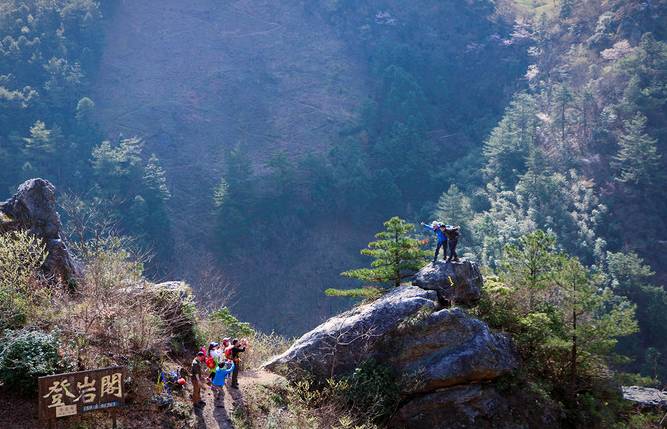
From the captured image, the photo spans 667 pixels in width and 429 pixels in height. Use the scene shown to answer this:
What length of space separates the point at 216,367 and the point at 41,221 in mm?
8311

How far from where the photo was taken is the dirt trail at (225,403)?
12930mm

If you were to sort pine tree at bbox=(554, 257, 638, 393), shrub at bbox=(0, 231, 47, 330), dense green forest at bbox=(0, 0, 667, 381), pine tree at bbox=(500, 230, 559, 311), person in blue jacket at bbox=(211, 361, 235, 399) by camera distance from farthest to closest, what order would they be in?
1. dense green forest at bbox=(0, 0, 667, 381)
2. pine tree at bbox=(500, 230, 559, 311)
3. pine tree at bbox=(554, 257, 638, 393)
4. person in blue jacket at bbox=(211, 361, 235, 399)
5. shrub at bbox=(0, 231, 47, 330)

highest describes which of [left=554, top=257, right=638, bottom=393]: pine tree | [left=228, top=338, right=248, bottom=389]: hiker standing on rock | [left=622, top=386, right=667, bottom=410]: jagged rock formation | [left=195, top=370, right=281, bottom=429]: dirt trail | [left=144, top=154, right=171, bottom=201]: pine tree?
[left=554, top=257, right=638, bottom=393]: pine tree

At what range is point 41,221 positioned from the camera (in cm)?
1748

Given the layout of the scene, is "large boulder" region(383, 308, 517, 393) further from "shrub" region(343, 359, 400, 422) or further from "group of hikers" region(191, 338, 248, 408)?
"group of hikers" region(191, 338, 248, 408)

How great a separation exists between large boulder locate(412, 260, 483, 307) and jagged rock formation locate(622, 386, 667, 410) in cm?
759

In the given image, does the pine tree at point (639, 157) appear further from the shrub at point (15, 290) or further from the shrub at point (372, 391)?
the shrub at point (15, 290)

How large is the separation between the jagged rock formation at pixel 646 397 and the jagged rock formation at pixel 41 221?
19.4m

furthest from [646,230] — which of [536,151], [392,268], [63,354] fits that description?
[63,354]

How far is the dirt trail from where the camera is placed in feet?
42.4

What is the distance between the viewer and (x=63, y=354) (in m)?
12.1

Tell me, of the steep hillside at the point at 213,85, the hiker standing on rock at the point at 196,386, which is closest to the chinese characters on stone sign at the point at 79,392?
the hiker standing on rock at the point at 196,386

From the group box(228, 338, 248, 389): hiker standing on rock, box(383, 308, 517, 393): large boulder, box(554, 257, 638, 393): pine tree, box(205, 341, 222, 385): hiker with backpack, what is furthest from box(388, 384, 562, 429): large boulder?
box(205, 341, 222, 385): hiker with backpack

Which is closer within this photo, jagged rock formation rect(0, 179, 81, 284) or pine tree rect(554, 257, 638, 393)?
pine tree rect(554, 257, 638, 393)
